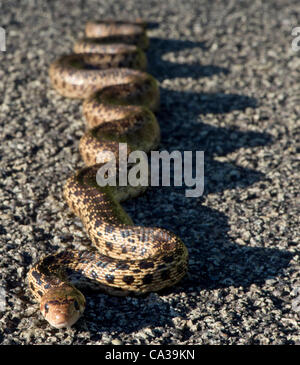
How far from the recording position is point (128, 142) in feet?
30.3

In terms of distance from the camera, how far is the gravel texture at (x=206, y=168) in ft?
21.0

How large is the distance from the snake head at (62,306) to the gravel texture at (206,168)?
0.62ft

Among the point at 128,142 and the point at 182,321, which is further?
the point at 128,142

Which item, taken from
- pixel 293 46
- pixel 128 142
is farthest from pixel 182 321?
pixel 293 46

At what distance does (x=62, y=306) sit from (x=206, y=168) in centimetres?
403

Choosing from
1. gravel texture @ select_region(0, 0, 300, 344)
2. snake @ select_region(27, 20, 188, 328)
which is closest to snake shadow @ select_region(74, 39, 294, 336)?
gravel texture @ select_region(0, 0, 300, 344)

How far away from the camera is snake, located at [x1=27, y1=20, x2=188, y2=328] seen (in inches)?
261

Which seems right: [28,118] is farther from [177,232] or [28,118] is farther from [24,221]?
[177,232]

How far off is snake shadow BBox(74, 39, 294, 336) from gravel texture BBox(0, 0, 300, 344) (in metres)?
0.02

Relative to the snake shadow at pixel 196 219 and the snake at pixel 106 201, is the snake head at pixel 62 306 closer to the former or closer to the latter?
the snake at pixel 106 201

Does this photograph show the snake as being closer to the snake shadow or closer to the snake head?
the snake head

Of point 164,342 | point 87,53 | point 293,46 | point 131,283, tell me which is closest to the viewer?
point 164,342

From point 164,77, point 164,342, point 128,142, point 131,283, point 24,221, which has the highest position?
point 164,77

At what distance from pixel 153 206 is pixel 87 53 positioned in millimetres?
4945
